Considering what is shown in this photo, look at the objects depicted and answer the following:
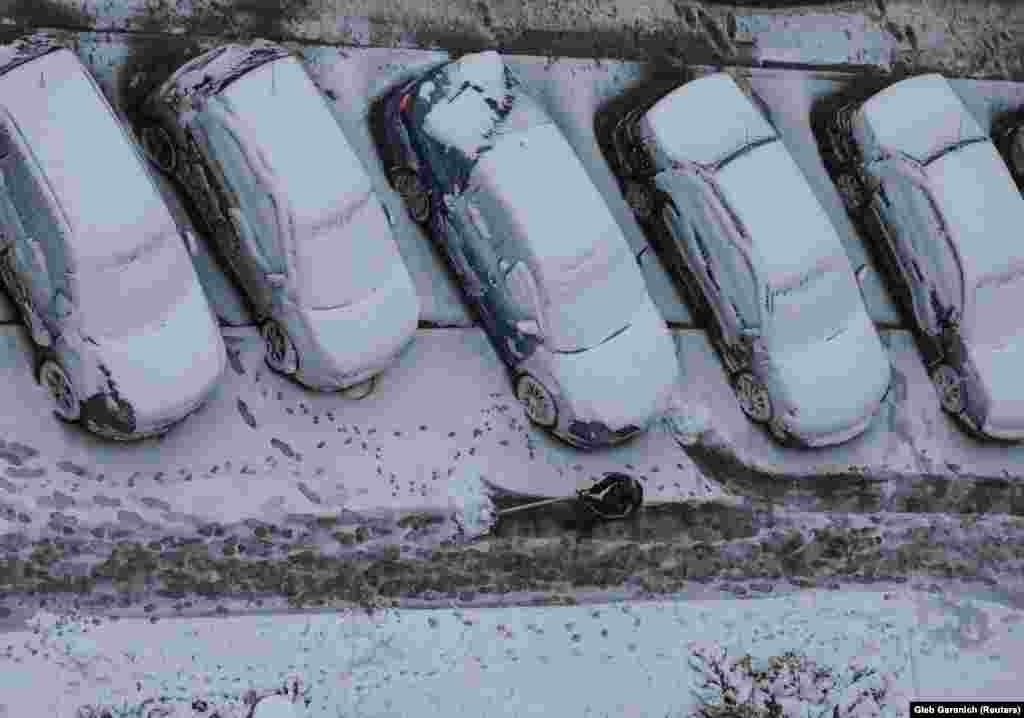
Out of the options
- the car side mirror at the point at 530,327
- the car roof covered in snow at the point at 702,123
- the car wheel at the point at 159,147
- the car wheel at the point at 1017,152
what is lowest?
the car wheel at the point at 1017,152

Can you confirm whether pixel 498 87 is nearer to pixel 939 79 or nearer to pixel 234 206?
pixel 234 206

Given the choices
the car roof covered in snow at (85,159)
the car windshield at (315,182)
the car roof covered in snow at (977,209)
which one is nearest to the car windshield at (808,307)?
the car roof covered in snow at (977,209)

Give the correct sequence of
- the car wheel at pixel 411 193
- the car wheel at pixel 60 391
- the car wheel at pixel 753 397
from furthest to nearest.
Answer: the car wheel at pixel 753 397, the car wheel at pixel 411 193, the car wheel at pixel 60 391

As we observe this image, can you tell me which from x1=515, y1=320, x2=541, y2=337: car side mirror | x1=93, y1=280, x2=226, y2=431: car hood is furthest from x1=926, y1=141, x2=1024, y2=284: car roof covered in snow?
x1=93, y1=280, x2=226, y2=431: car hood

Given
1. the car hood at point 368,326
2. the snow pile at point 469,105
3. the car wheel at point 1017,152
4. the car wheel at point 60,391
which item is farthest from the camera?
the car wheel at point 1017,152

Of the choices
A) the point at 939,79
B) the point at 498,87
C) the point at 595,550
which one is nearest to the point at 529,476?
the point at 595,550

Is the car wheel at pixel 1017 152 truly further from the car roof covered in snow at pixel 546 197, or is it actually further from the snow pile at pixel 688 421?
the car roof covered in snow at pixel 546 197
